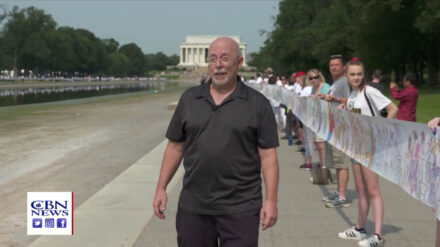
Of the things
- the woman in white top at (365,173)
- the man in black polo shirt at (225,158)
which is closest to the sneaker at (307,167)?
the woman in white top at (365,173)

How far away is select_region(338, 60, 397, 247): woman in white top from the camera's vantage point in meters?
5.43

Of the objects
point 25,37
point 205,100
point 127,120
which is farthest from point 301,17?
point 205,100

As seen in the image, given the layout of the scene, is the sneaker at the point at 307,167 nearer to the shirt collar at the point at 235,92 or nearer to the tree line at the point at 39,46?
the shirt collar at the point at 235,92

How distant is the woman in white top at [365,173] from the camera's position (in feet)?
17.8

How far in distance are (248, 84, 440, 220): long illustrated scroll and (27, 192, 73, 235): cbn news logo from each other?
9.50 feet

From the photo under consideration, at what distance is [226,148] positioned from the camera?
345 cm

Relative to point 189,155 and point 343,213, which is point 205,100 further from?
point 343,213

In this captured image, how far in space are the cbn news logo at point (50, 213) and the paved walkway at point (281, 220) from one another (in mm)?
117

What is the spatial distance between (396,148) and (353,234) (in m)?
1.05

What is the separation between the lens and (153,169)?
9.99 meters

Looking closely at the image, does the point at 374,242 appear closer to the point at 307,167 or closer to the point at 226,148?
the point at 226,148

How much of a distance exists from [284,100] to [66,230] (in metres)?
10.6

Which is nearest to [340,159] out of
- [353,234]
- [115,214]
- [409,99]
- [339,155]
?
[339,155]

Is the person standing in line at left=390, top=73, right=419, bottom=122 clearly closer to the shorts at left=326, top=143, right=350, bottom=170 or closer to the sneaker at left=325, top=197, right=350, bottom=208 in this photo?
the shorts at left=326, top=143, right=350, bottom=170
